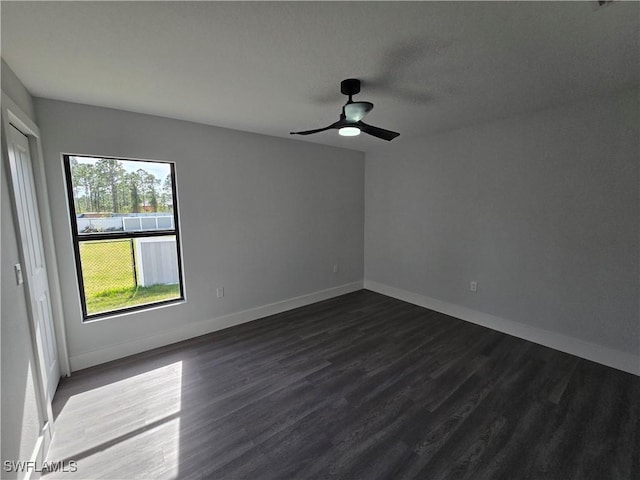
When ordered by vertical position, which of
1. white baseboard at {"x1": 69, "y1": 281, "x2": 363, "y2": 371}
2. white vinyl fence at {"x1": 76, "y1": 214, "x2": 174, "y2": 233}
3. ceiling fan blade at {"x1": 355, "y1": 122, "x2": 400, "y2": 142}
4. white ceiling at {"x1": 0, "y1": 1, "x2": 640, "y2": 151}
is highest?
white ceiling at {"x1": 0, "y1": 1, "x2": 640, "y2": 151}

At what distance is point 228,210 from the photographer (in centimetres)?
322

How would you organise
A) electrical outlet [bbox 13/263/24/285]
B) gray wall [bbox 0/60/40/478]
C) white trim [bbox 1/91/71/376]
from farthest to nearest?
1. white trim [bbox 1/91/71/376]
2. electrical outlet [bbox 13/263/24/285]
3. gray wall [bbox 0/60/40/478]

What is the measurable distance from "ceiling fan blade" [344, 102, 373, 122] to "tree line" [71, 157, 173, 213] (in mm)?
2059

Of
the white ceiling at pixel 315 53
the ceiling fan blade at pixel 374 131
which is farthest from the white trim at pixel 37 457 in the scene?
the ceiling fan blade at pixel 374 131

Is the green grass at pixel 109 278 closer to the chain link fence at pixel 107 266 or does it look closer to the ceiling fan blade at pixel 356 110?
the chain link fence at pixel 107 266

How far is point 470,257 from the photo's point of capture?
336cm

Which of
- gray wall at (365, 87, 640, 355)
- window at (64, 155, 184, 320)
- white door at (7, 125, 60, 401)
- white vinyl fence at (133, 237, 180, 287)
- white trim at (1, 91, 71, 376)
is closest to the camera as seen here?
white door at (7, 125, 60, 401)

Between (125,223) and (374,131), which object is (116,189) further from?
(374,131)

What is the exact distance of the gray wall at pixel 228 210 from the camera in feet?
7.77

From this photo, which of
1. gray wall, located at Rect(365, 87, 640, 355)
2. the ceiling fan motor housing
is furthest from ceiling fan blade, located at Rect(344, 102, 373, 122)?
gray wall, located at Rect(365, 87, 640, 355)

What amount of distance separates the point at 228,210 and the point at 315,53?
6.81 feet

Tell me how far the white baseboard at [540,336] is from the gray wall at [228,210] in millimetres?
1376

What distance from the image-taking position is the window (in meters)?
2.46

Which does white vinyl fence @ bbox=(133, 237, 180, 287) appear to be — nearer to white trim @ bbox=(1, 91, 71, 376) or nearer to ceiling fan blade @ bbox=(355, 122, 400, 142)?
white trim @ bbox=(1, 91, 71, 376)
